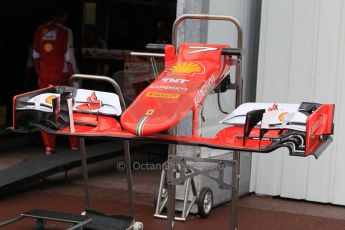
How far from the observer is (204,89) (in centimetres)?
458

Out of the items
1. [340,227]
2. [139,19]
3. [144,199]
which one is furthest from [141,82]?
[139,19]

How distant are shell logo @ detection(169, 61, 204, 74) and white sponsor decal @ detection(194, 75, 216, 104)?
3.7 inches

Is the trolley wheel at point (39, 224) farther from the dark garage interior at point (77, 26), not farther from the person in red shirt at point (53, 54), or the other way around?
the dark garage interior at point (77, 26)

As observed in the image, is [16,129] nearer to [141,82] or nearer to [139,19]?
[141,82]

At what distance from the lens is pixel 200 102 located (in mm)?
4527

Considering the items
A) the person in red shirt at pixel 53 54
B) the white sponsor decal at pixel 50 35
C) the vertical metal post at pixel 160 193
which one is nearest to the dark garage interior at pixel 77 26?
the person in red shirt at pixel 53 54

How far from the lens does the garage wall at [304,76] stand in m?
7.17

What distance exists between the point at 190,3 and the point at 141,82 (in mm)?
1790

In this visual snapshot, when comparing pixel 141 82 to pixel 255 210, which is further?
pixel 141 82

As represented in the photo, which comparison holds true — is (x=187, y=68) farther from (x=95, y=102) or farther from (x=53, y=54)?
(x=53, y=54)

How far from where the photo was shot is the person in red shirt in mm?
9266

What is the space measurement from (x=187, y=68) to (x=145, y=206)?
264 centimetres

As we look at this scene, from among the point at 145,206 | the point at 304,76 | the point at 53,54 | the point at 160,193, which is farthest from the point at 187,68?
the point at 53,54

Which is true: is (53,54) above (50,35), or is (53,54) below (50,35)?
below
